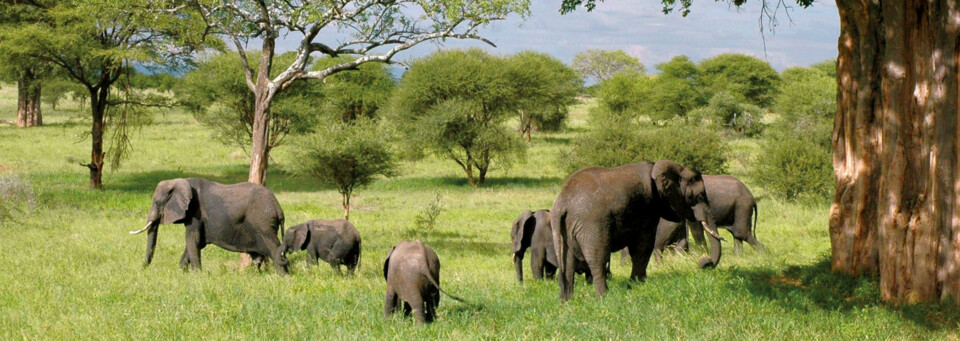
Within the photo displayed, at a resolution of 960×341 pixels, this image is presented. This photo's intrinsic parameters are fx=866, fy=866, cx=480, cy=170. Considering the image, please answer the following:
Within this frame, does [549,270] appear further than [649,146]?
No

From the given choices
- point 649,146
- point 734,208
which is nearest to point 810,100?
point 649,146

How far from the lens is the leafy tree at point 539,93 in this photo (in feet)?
184

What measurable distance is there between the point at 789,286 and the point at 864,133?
2.19 metres

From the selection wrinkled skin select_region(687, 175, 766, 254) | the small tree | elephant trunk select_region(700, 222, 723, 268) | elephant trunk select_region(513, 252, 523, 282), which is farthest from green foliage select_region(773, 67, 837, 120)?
elephant trunk select_region(513, 252, 523, 282)

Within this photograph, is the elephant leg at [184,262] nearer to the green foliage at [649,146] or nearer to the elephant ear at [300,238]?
the elephant ear at [300,238]

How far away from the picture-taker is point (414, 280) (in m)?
9.49

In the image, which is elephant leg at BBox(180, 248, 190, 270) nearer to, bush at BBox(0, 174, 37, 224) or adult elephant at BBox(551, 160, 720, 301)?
adult elephant at BBox(551, 160, 720, 301)

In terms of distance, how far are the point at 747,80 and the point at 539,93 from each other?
42.2 m

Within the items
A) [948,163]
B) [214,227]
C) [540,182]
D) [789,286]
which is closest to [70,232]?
[214,227]

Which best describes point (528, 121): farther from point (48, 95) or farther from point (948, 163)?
point (948, 163)

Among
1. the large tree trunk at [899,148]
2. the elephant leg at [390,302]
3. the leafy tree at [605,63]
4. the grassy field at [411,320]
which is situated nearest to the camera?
the grassy field at [411,320]

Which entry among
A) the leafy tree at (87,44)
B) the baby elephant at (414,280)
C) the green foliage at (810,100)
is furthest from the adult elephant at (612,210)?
the green foliage at (810,100)

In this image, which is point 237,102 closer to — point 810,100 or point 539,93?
point 539,93

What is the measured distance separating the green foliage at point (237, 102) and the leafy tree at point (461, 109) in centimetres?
542
